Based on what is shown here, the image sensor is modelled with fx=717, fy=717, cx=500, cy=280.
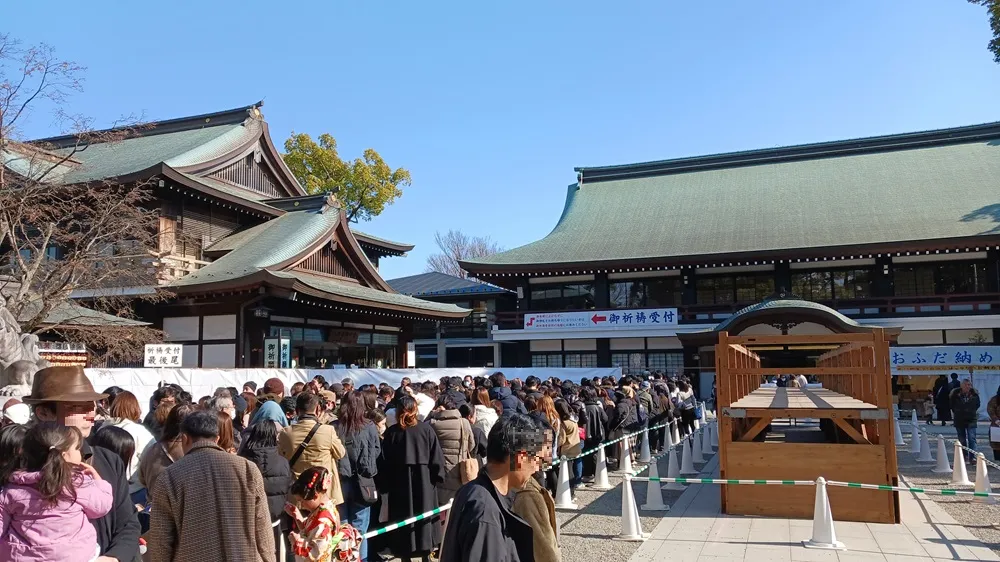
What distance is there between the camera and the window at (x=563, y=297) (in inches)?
1240

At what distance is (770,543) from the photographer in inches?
293

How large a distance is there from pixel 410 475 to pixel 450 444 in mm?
519

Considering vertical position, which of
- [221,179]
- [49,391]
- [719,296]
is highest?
[221,179]

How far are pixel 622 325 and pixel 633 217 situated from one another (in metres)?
7.16

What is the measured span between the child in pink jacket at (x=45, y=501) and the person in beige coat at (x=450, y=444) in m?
3.79

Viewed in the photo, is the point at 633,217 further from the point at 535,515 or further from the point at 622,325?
the point at 535,515

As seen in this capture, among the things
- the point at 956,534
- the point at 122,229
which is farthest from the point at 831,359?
the point at 122,229

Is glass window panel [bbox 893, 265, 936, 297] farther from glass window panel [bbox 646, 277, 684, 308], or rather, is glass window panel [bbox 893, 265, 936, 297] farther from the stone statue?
the stone statue

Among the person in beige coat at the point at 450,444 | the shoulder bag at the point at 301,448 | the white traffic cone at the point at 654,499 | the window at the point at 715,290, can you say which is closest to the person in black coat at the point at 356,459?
the shoulder bag at the point at 301,448

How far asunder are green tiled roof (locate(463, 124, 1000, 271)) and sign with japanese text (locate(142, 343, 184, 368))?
54.3ft

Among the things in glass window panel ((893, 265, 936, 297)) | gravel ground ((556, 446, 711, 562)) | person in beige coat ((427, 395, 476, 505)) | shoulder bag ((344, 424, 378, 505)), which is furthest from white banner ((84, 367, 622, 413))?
glass window panel ((893, 265, 936, 297))

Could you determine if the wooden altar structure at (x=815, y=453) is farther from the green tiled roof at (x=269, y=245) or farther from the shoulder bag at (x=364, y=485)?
the green tiled roof at (x=269, y=245)

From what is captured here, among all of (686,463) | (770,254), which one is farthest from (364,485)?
(770,254)

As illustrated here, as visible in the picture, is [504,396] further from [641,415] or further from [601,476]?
[641,415]
